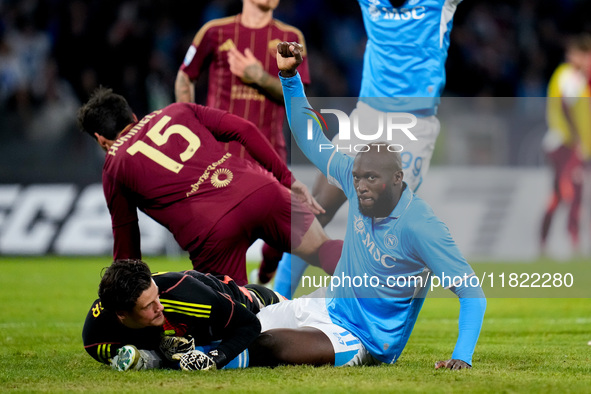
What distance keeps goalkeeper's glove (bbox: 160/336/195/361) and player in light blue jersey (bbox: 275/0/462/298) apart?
62.3 inches

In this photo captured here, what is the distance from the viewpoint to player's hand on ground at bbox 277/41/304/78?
4.58m

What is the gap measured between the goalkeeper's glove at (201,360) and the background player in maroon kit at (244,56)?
2.16m

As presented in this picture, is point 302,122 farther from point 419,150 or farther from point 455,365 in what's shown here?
point 455,365

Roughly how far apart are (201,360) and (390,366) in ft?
3.31

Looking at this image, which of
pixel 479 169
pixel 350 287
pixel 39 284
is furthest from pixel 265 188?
pixel 479 169

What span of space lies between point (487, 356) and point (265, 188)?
165cm

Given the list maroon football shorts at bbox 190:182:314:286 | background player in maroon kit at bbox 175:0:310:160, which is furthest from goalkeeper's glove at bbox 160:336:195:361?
background player in maroon kit at bbox 175:0:310:160

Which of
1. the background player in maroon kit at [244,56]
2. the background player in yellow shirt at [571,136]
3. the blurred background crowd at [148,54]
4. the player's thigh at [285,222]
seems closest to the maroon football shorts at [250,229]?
the player's thigh at [285,222]

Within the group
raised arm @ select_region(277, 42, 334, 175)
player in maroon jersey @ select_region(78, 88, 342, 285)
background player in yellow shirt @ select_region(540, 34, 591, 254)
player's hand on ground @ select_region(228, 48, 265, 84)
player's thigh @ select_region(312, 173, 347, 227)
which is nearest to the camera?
raised arm @ select_region(277, 42, 334, 175)

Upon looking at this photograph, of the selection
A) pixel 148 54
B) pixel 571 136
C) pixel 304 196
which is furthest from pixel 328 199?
pixel 148 54

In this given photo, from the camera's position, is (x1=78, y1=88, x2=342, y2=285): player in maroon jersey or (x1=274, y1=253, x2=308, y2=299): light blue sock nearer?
(x1=78, y1=88, x2=342, y2=285): player in maroon jersey

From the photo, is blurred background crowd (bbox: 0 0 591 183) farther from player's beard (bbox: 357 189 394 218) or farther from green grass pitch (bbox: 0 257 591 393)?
player's beard (bbox: 357 189 394 218)

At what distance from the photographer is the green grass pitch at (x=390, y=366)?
13.3ft

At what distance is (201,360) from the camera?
4.46m
